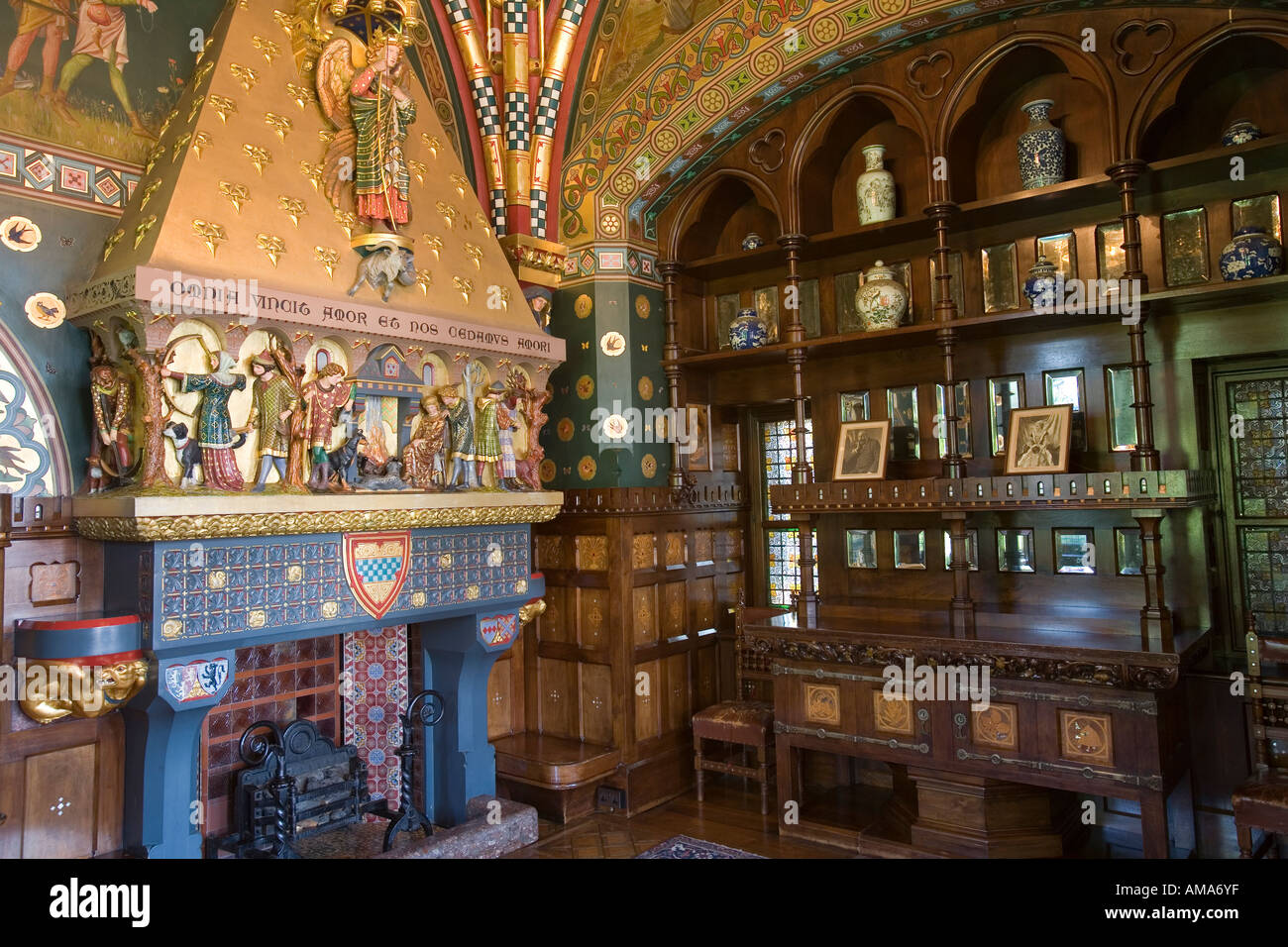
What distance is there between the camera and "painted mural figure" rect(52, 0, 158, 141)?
4445 millimetres

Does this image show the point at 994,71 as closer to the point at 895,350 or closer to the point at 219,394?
the point at 895,350

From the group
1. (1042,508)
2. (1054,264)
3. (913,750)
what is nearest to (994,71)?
(1054,264)

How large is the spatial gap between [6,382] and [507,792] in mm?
4006

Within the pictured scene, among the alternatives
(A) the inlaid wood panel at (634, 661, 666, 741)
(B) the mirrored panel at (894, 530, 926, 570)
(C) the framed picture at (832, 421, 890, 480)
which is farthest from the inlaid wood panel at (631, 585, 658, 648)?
(B) the mirrored panel at (894, 530, 926, 570)

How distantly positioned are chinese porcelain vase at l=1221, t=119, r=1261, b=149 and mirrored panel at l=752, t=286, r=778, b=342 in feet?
9.95

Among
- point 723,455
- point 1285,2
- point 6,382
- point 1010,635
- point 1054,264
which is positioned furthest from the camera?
point 723,455

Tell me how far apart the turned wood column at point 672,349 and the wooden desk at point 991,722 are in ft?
5.09

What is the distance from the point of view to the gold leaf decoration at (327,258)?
15.5 ft

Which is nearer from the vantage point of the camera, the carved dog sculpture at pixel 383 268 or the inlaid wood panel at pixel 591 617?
the carved dog sculpture at pixel 383 268

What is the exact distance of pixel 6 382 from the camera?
13.7ft

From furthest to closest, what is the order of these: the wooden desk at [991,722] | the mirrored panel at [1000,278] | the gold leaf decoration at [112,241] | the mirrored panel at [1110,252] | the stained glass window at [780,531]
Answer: the stained glass window at [780,531], the mirrored panel at [1000,278], the mirrored panel at [1110,252], the wooden desk at [991,722], the gold leaf decoration at [112,241]

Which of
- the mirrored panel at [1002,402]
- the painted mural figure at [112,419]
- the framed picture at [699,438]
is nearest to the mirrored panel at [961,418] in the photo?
the mirrored panel at [1002,402]

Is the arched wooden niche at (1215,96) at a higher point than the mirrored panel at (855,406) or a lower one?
higher

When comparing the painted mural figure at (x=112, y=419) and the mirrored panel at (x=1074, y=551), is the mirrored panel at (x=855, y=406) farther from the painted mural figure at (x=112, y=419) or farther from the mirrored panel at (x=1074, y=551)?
the painted mural figure at (x=112, y=419)
